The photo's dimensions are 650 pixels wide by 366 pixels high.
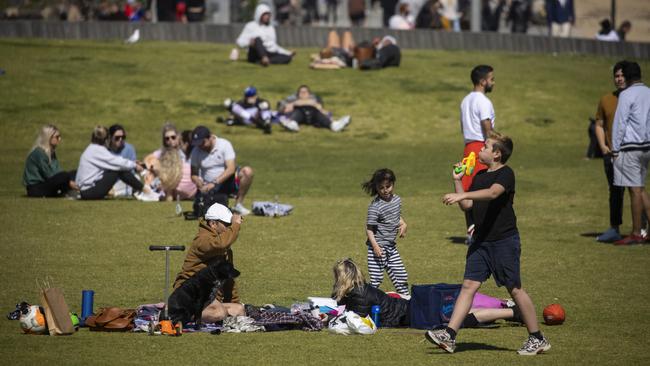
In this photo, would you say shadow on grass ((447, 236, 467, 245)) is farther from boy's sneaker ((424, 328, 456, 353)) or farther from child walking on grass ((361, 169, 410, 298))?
boy's sneaker ((424, 328, 456, 353))

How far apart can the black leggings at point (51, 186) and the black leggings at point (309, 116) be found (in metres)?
9.14

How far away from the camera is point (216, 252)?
36.6 ft

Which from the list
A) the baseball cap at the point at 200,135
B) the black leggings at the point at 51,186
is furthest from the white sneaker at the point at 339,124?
the baseball cap at the point at 200,135

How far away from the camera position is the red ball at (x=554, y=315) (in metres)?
11.2

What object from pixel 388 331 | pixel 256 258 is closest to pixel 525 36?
pixel 256 258

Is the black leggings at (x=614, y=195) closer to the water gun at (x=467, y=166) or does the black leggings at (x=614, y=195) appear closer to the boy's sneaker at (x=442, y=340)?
the water gun at (x=467, y=166)

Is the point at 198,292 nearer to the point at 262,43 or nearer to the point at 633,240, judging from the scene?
the point at 633,240

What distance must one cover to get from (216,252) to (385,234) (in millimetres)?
2090

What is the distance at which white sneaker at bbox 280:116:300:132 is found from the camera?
2806 cm

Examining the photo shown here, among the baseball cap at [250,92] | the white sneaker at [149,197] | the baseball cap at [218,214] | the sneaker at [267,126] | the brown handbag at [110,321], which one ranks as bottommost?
the white sneaker at [149,197]

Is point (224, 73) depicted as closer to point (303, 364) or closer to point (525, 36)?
point (525, 36)

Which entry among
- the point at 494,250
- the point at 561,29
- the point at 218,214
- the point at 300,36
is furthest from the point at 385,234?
the point at 561,29

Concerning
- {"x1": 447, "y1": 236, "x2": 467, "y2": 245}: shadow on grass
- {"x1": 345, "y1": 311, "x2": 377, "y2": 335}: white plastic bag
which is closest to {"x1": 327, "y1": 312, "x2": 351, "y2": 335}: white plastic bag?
{"x1": 345, "y1": 311, "x2": 377, "y2": 335}: white plastic bag

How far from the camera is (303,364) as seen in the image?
9586 millimetres
